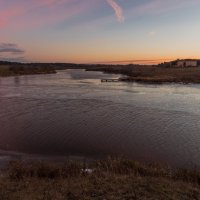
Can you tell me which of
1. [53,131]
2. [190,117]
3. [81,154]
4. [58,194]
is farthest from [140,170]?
[190,117]

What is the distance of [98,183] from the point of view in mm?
7453

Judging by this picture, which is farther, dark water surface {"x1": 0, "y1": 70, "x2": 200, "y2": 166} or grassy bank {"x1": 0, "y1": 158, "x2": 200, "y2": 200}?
dark water surface {"x1": 0, "y1": 70, "x2": 200, "y2": 166}

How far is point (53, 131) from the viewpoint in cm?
1678

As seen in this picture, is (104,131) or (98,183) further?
(104,131)

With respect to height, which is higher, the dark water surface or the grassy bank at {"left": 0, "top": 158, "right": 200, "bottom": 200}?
the grassy bank at {"left": 0, "top": 158, "right": 200, "bottom": 200}

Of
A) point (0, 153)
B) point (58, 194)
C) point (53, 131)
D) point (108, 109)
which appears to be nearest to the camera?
point (58, 194)

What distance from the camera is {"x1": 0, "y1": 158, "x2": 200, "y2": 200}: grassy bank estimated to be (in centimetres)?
664

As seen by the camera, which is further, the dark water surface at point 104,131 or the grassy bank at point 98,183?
the dark water surface at point 104,131

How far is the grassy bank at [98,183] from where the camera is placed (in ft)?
21.8

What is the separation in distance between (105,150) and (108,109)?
38.2 ft

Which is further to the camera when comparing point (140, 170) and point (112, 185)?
point (140, 170)

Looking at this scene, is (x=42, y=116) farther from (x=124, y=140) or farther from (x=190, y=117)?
(x=190, y=117)

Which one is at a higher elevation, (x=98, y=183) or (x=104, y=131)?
(x=98, y=183)

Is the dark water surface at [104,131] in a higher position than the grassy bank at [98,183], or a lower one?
lower
